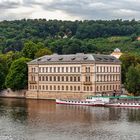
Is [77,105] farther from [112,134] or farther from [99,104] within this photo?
[112,134]

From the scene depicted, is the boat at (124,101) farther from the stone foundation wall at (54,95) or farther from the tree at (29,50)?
the tree at (29,50)

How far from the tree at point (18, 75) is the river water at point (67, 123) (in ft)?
72.4

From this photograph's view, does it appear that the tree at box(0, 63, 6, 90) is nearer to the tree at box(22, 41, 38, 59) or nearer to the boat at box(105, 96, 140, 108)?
the tree at box(22, 41, 38, 59)

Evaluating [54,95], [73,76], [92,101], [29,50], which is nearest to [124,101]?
[92,101]

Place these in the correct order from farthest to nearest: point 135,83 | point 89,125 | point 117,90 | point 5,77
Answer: point 5,77 → point 117,90 → point 135,83 → point 89,125

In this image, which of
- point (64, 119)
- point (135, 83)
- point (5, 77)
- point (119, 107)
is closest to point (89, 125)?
point (64, 119)

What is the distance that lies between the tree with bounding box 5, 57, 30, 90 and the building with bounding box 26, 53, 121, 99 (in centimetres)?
179

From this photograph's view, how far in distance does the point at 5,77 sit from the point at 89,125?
56642 mm

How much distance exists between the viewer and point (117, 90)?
11550 centimetres

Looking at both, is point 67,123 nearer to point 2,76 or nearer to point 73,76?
point 73,76

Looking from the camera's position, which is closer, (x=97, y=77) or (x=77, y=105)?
(x=77, y=105)

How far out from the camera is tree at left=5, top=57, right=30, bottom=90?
11706 cm

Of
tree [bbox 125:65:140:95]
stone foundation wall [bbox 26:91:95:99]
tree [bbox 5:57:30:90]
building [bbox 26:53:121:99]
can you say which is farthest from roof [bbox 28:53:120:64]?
tree [bbox 125:65:140:95]

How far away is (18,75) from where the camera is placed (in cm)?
11875
